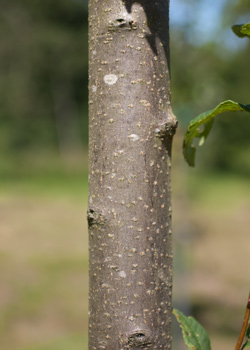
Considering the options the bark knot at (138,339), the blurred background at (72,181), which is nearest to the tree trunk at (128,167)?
the bark knot at (138,339)

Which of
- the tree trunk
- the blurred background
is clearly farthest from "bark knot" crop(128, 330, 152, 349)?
the blurred background

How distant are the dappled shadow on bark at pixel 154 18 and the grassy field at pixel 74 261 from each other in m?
3.24

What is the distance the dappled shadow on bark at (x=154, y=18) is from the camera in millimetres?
760

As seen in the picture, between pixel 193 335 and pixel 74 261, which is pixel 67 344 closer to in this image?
pixel 74 261

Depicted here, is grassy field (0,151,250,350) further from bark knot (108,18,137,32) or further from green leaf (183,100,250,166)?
bark knot (108,18,137,32)

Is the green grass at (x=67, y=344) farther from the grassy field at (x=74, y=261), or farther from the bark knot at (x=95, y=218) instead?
the bark knot at (x=95, y=218)

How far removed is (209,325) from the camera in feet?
13.9

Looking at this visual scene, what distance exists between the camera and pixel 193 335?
880mm

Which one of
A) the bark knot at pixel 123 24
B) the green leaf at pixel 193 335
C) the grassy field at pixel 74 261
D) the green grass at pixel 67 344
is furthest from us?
the grassy field at pixel 74 261

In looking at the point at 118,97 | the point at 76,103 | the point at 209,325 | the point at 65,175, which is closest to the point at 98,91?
the point at 118,97

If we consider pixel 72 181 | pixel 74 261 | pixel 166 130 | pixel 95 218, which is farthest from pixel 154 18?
pixel 72 181

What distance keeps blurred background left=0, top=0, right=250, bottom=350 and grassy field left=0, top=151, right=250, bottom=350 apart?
0.02 metres

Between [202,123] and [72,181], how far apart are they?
40.0 feet

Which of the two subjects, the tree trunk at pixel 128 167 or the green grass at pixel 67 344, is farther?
the green grass at pixel 67 344
